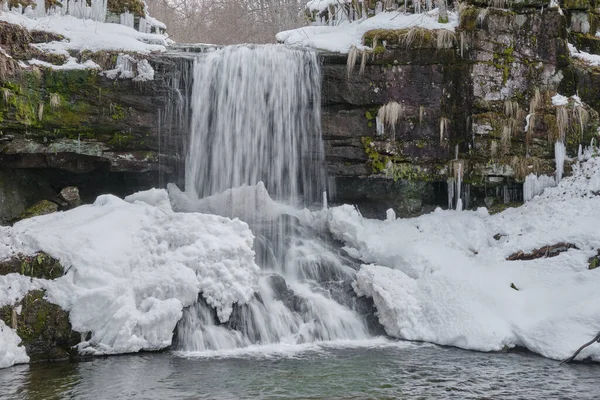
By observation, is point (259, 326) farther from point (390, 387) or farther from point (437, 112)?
point (437, 112)

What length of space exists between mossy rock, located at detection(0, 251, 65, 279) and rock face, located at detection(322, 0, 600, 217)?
6.65m

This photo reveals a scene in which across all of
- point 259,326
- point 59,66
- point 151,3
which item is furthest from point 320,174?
point 151,3

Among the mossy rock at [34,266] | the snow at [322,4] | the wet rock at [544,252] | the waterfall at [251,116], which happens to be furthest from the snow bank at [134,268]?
the snow at [322,4]

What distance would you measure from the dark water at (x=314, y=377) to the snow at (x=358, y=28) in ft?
24.7

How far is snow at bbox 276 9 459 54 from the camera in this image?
1354 cm

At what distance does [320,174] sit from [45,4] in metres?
7.40

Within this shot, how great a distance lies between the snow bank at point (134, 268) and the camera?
8508 millimetres

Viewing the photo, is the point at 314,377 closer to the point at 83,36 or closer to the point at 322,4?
the point at 83,36

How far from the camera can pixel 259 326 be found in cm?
923

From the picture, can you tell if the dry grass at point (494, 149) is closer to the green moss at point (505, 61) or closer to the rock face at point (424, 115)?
the rock face at point (424, 115)

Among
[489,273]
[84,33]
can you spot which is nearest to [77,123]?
[84,33]

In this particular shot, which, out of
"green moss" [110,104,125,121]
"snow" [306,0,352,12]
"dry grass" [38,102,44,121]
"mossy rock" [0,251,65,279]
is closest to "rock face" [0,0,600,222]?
"green moss" [110,104,125,121]

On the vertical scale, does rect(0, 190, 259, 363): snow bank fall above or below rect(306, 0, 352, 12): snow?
below

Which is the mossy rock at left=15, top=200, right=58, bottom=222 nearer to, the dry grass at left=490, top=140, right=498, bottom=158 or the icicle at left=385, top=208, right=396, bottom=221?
the icicle at left=385, top=208, right=396, bottom=221
